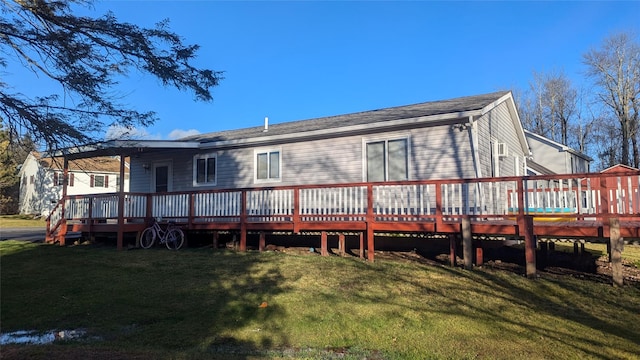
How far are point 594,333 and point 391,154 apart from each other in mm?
6943

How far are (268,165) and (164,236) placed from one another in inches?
145

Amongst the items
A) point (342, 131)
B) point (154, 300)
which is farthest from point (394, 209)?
point (154, 300)

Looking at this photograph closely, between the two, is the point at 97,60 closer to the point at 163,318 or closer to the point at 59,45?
the point at 59,45

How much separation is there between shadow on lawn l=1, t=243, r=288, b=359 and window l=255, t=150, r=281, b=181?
3.66 meters

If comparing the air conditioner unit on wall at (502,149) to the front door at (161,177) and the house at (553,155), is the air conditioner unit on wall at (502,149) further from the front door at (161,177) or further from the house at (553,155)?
the house at (553,155)

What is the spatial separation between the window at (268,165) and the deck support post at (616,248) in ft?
28.5

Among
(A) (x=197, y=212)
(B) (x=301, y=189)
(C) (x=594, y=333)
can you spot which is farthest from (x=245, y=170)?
(C) (x=594, y=333)

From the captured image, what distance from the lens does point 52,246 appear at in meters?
12.7

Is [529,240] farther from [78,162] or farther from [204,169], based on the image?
[204,169]

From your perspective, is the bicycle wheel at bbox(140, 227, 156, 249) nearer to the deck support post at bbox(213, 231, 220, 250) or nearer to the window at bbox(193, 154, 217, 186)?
the deck support post at bbox(213, 231, 220, 250)

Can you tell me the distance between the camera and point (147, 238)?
40.5 ft

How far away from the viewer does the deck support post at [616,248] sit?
23.6 feet

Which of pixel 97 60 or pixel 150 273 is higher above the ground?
pixel 97 60

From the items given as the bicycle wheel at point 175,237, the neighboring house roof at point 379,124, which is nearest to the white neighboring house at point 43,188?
the neighboring house roof at point 379,124
